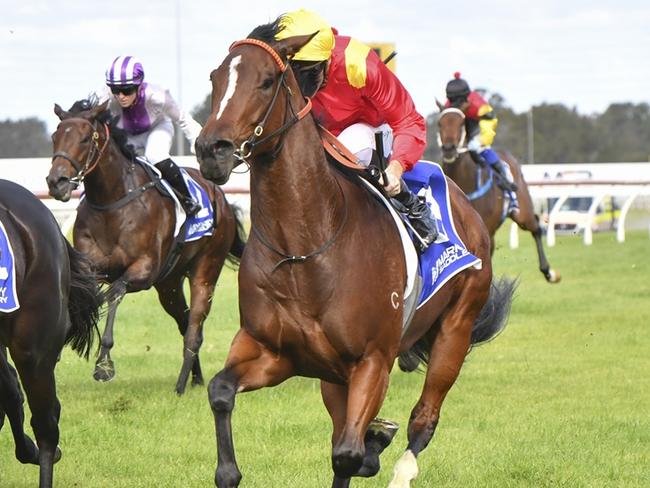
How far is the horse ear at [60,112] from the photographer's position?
27.6 ft

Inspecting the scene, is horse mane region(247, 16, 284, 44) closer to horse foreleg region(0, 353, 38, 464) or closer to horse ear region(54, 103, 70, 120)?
horse foreleg region(0, 353, 38, 464)

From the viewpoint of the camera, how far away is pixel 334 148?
495 cm

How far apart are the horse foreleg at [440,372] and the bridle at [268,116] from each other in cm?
160

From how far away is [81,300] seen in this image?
608 centimetres

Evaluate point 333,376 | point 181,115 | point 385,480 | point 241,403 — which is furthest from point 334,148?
point 181,115

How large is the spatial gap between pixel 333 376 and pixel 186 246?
15.5 feet

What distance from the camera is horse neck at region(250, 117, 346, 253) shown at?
180 inches

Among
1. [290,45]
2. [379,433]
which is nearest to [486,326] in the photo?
[379,433]

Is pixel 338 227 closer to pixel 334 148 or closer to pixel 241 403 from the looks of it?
pixel 334 148

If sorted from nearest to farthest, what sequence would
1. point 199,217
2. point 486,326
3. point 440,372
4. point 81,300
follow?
point 440,372, point 81,300, point 486,326, point 199,217

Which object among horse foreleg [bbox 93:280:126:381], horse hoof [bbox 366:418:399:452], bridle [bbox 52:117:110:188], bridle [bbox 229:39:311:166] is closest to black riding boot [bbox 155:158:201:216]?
bridle [bbox 52:117:110:188]

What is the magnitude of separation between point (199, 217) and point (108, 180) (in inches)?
40.3

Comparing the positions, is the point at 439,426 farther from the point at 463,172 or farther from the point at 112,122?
the point at 463,172

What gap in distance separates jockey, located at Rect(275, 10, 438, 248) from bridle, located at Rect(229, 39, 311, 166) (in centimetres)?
36
